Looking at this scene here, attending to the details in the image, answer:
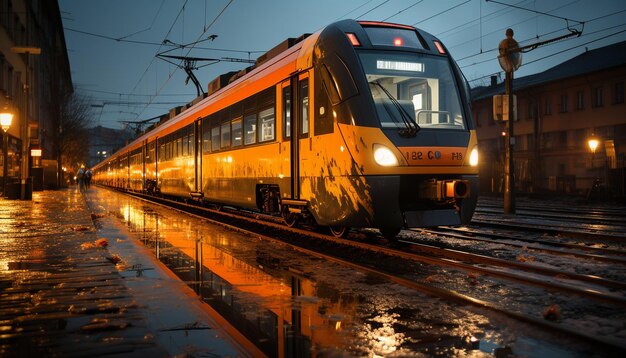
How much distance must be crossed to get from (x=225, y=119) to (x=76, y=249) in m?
7.19

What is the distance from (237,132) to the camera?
1445cm

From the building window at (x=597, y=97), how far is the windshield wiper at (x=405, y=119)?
3433cm

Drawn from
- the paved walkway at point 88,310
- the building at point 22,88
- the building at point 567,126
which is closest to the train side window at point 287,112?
the paved walkway at point 88,310

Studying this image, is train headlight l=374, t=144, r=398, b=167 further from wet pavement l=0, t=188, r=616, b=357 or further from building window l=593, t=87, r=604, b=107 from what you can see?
building window l=593, t=87, r=604, b=107

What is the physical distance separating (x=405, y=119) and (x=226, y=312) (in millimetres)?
4902

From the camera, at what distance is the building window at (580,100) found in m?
40.1

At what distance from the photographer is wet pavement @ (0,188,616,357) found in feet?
13.6

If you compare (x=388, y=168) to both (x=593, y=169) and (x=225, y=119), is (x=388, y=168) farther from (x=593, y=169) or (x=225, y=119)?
(x=593, y=169)

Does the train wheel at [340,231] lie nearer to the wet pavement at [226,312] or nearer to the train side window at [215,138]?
the wet pavement at [226,312]

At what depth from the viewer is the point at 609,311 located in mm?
5305

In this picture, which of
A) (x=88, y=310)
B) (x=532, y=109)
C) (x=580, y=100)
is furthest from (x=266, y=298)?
(x=532, y=109)

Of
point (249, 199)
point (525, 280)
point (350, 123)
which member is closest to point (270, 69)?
point (249, 199)

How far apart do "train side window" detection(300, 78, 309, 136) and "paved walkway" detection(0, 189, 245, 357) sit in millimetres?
3612

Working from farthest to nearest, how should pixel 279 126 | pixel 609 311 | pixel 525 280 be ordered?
pixel 279 126 < pixel 525 280 < pixel 609 311
